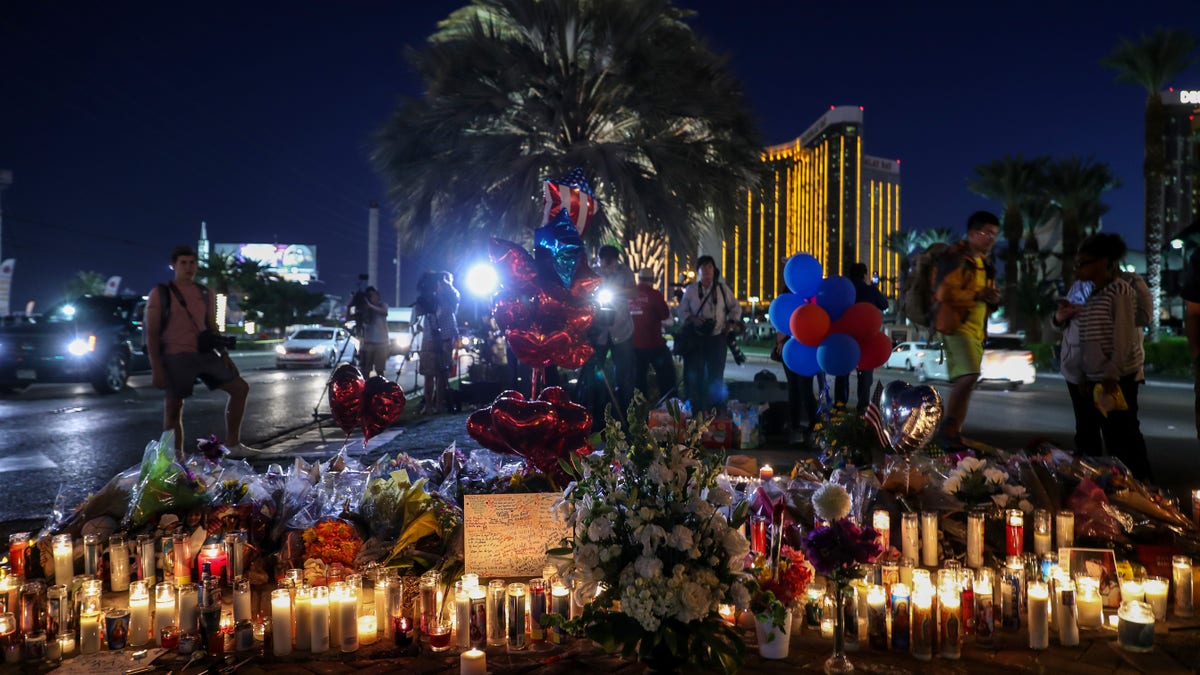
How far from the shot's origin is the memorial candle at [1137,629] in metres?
3.14

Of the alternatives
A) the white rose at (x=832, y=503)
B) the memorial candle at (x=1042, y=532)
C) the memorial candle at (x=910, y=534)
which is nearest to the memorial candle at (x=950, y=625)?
the white rose at (x=832, y=503)

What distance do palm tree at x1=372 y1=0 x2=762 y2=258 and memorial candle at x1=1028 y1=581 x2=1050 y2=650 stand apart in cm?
998

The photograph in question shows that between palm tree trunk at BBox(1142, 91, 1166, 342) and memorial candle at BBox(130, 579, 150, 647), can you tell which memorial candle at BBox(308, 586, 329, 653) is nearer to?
memorial candle at BBox(130, 579, 150, 647)

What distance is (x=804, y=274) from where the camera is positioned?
6.47 metres

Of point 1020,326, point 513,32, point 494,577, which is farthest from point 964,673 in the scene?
point 1020,326

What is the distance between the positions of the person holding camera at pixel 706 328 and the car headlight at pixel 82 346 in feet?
37.9

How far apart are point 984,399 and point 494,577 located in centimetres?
1286

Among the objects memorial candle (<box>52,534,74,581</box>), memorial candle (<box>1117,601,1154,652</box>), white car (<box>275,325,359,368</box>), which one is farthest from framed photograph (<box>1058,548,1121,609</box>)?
white car (<box>275,325,359,368</box>)

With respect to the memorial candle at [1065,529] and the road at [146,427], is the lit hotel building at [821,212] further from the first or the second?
the memorial candle at [1065,529]

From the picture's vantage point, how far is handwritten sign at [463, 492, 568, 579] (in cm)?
374

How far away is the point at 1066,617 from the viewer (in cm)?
321

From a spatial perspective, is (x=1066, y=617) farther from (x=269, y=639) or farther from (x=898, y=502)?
(x=269, y=639)

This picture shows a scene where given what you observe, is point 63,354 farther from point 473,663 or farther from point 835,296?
point 473,663

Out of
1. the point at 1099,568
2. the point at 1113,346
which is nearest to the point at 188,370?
the point at 1099,568
